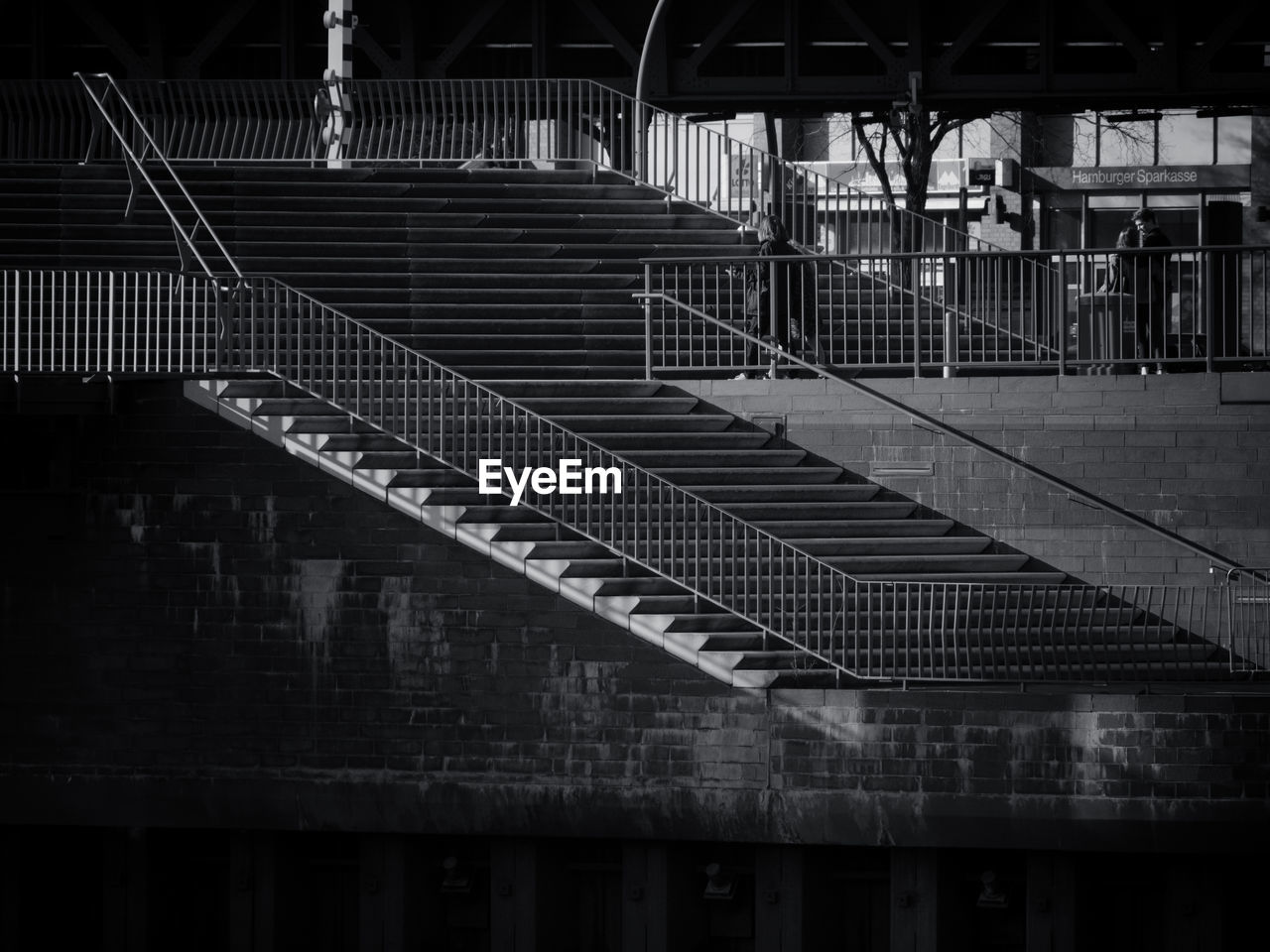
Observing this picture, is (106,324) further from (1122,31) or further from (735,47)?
(1122,31)

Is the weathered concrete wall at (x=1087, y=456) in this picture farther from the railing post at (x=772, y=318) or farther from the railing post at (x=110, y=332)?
the railing post at (x=110, y=332)

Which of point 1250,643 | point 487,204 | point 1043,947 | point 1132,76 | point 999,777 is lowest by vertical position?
point 1043,947

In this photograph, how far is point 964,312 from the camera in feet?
70.4

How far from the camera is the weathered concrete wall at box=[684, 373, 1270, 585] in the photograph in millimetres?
18203

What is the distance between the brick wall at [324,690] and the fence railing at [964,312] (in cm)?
334

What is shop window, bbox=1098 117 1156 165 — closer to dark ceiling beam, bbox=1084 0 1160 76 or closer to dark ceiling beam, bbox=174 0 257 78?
dark ceiling beam, bbox=1084 0 1160 76

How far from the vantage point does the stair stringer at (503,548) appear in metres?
17.8

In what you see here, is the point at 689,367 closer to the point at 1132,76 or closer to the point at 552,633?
the point at 552,633

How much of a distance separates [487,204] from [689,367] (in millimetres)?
4479

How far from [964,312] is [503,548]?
605 centimetres

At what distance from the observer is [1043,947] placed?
55.4 ft

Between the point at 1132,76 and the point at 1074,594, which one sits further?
the point at 1132,76

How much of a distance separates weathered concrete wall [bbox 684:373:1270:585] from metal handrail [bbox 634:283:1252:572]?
0.11 metres

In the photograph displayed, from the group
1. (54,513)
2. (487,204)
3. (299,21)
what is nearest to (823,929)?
(54,513)
